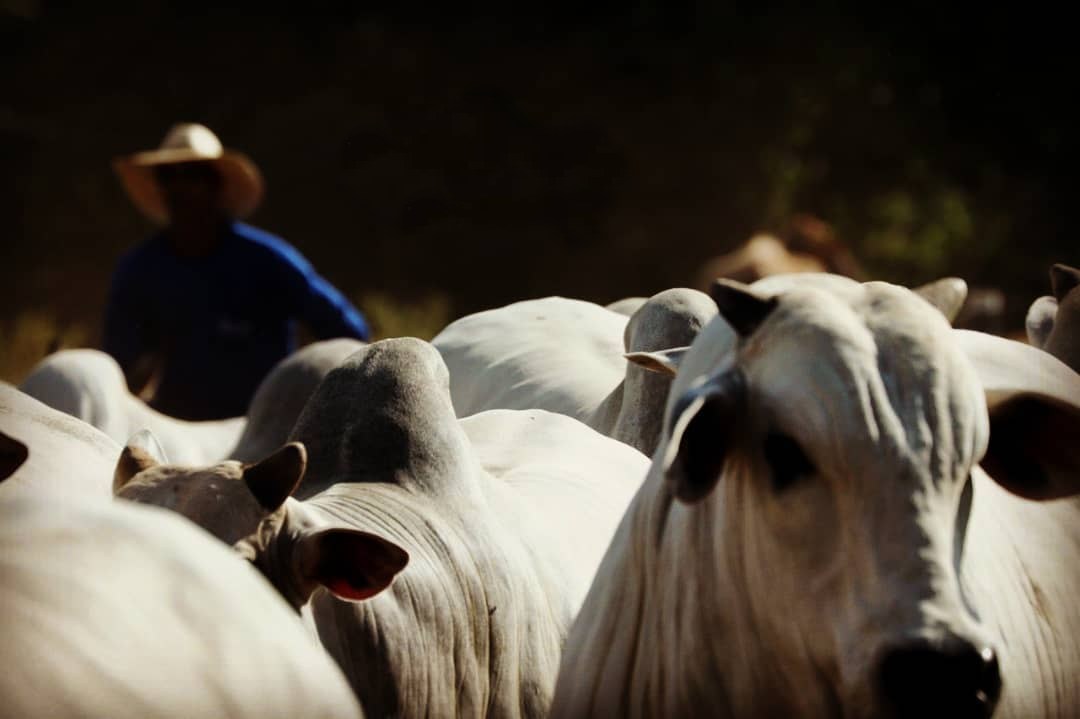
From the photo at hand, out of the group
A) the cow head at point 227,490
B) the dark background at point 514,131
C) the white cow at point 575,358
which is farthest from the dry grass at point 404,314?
the cow head at point 227,490

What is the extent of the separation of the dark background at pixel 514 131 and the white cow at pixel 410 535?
1191cm

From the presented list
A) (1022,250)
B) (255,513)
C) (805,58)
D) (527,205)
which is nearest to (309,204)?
(527,205)

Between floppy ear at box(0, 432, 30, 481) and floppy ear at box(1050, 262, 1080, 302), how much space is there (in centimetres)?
265

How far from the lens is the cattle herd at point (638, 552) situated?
2145 mm

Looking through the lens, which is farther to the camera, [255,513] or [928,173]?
[928,173]

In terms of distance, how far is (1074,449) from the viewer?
2.98 m

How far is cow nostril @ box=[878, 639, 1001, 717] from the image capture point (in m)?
2.53

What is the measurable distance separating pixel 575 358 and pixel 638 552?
300cm

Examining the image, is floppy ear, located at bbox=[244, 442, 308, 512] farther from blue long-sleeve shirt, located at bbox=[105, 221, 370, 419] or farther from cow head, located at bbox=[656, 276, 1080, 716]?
blue long-sleeve shirt, located at bbox=[105, 221, 370, 419]

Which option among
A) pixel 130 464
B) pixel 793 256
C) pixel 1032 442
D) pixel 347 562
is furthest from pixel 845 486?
pixel 793 256

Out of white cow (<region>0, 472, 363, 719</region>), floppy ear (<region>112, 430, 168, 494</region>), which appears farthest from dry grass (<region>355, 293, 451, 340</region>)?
white cow (<region>0, 472, 363, 719</region>)

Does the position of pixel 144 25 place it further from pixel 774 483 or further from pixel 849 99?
pixel 774 483

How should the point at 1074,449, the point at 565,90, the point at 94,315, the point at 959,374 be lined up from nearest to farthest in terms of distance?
1. the point at 959,374
2. the point at 1074,449
3. the point at 94,315
4. the point at 565,90

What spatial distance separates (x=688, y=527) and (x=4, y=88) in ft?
51.2
